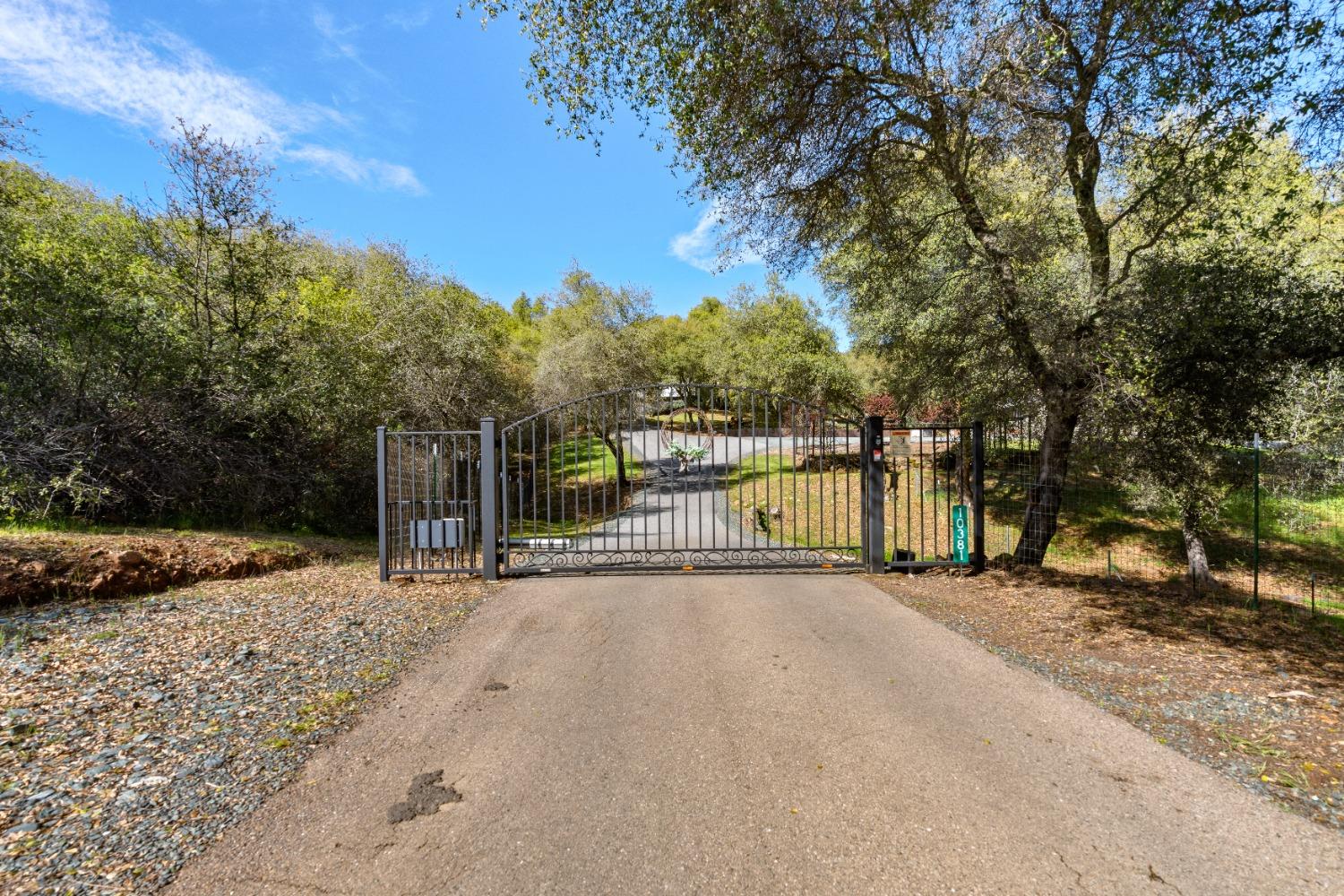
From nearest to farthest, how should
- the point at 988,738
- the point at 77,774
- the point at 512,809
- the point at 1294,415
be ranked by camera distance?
1. the point at 512,809
2. the point at 77,774
3. the point at 988,738
4. the point at 1294,415

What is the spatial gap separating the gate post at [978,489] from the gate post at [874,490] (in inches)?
44.9

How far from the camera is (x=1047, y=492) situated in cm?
782

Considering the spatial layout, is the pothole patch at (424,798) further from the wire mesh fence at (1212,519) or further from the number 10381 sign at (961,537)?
the wire mesh fence at (1212,519)

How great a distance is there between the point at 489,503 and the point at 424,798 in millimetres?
4671

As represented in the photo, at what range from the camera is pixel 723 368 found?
993 inches

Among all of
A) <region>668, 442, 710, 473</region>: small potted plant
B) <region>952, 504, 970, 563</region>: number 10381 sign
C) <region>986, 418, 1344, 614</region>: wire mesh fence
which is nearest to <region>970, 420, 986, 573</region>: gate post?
<region>952, 504, 970, 563</region>: number 10381 sign

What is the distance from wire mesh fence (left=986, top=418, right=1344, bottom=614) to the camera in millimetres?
6871

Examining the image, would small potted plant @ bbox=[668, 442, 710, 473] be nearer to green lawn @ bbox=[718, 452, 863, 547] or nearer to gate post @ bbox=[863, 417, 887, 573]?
green lawn @ bbox=[718, 452, 863, 547]

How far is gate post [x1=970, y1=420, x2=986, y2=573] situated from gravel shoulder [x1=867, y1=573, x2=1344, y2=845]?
0.37 metres

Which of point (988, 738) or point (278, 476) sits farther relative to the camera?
point (278, 476)

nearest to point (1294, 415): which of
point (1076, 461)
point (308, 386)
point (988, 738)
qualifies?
point (1076, 461)

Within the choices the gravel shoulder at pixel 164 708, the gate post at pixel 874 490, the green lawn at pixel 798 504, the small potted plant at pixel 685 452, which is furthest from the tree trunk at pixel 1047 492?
the gravel shoulder at pixel 164 708

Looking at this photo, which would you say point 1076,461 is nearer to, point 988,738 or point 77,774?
point 988,738

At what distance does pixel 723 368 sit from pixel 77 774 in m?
23.7
